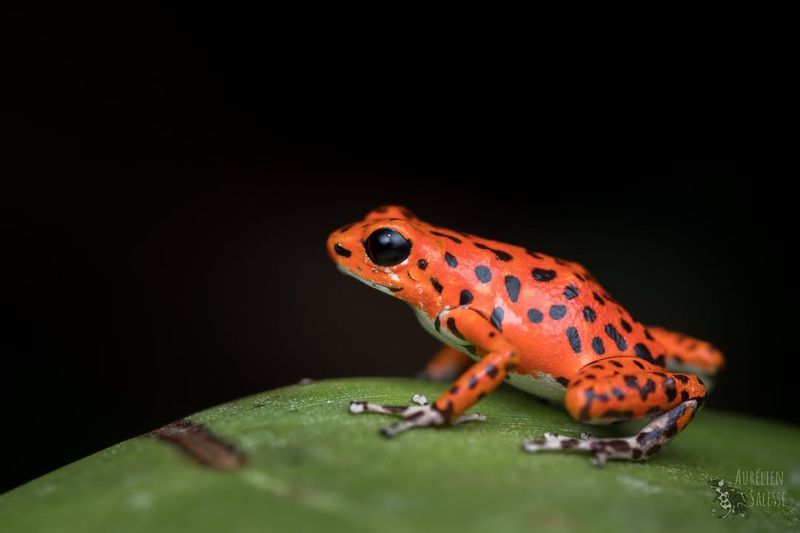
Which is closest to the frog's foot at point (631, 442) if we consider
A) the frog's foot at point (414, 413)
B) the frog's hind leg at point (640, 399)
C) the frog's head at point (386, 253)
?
the frog's hind leg at point (640, 399)

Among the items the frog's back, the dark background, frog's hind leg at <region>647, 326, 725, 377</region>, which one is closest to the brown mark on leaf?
the frog's back

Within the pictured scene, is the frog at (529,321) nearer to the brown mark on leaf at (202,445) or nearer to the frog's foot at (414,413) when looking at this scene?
the frog's foot at (414,413)

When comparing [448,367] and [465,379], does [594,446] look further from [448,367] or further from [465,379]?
[448,367]

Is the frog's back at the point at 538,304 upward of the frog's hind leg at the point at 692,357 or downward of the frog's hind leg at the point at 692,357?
upward

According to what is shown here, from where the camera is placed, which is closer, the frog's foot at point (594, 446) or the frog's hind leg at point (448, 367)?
the frog's foot at point (594, 446)

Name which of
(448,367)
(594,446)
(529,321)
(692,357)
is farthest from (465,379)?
(692,357)

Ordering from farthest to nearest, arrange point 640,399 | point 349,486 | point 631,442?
point 640,399, point 631,442, point 349,486

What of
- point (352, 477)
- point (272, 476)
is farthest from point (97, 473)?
point (352, 477)
